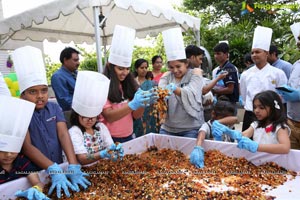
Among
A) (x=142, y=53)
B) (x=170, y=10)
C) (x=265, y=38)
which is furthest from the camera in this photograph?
(x=142, y=53)

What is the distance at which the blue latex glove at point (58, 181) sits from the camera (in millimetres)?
1479

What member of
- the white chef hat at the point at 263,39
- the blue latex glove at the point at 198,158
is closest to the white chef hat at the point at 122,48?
the blue latex glove at the point at 198,158

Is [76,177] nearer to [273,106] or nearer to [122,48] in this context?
[122,48]

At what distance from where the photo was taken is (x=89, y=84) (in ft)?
5.80

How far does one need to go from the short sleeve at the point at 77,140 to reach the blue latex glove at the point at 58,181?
0.79ft

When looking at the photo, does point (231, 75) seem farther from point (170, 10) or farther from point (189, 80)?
point (170, 10)

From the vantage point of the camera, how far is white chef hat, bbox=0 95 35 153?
139cm

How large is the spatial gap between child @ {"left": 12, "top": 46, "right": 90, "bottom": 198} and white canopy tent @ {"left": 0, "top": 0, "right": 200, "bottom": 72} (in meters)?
2.01

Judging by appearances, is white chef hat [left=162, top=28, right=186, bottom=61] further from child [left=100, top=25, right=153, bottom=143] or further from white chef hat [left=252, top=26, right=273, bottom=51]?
white chef hat [left=252, top=26, right=273, bottom=51]

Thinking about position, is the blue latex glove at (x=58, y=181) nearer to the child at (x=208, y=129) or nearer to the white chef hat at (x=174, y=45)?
the child at (x=208, y=129)

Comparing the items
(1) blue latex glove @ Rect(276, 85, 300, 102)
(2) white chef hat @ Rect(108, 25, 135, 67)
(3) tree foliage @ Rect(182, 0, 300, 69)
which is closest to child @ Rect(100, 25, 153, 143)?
(2) white chef hat @ Rect(108, 25, 135, 67)

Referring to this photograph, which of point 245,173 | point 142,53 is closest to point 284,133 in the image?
point 245,173

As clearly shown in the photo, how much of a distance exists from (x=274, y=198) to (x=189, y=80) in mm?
1193

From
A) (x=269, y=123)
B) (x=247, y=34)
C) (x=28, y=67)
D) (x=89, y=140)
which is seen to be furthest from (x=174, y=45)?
(x=247, y=34)
